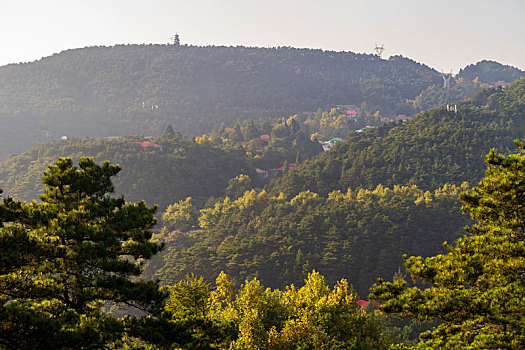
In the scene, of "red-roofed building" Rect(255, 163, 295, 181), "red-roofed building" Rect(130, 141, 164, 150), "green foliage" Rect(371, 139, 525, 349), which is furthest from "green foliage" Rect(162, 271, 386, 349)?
"red-roofed building" Rect(255, 163, 295, 181)

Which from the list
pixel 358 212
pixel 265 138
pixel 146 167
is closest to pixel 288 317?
pixel 358 212

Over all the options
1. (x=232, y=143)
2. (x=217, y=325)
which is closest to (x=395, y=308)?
(x=217, y=325)

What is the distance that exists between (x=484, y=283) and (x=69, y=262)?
1495 cm

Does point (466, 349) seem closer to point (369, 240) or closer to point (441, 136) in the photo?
point (369, 240)

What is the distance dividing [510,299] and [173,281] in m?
56.4

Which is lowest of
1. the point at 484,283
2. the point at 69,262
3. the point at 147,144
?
the point at 484,283

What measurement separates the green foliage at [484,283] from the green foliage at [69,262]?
10.0m

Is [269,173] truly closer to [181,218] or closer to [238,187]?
[238,187]

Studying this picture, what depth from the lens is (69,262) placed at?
13.8 meters

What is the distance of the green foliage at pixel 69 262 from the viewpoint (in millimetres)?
11469

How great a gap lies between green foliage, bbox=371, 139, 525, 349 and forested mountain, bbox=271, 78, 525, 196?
7999 centimetres

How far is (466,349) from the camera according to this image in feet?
39.2

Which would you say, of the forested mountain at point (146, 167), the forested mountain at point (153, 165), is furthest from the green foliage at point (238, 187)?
the forested mountain at point (146, 167)

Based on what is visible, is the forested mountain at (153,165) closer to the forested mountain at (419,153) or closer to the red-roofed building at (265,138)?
the forested mountain at (419,153)
